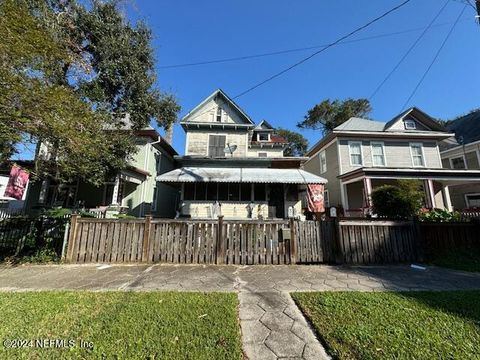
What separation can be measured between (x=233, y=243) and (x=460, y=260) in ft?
23.3

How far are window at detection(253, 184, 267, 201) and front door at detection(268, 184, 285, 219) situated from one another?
48 cm

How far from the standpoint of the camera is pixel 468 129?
19.9 m

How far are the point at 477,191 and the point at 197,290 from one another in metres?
24.2

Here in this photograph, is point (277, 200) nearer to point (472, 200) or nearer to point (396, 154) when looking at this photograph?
point (396, 154)

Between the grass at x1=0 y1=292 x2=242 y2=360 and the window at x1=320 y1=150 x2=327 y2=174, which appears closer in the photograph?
the grass at x1=0 y1=292 x2=242 y2=360

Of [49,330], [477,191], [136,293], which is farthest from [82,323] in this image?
[477,191]

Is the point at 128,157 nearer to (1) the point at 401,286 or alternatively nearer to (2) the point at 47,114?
(2) the point at 47,114

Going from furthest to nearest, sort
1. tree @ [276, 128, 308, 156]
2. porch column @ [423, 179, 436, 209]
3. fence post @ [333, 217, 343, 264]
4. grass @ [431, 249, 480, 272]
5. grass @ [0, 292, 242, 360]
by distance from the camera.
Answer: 1. tree @ [276, 128, 308, 156]
2. porch column @ [423, 179, 436, 209]
3. fence post @ [333, 217, 343, 264]
4. grass @ [431, 249, 480, 272]
5. grass @ [0, 292, 242, 360]

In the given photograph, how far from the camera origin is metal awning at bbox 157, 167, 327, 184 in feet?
39.8

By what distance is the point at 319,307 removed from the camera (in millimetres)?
3631

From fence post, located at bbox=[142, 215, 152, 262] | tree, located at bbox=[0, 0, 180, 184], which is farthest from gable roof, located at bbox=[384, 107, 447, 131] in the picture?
fence post, located at bbox=[142, 215, 152, 262]

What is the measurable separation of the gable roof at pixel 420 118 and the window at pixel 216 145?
43.2 ft

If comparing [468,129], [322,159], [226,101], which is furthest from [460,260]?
[468,129]

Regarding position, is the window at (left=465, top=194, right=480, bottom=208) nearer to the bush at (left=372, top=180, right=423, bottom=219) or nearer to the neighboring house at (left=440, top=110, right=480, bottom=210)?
the neighboring house at (left=440, top=110, right=480, bottom=210)
